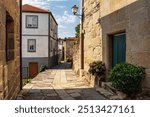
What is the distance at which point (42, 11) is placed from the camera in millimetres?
26094

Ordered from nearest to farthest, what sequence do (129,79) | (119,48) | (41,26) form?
(129,79), (119,48), (41,26)

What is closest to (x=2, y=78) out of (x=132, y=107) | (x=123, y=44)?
(x=132, y=107)

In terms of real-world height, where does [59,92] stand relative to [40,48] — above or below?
below

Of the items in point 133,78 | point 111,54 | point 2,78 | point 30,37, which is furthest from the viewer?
point 30,37

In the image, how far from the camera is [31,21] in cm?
2591

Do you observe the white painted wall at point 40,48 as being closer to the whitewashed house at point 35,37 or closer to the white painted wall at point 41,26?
the whitewashed house at point 35,37

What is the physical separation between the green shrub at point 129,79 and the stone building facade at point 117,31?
0.16 m

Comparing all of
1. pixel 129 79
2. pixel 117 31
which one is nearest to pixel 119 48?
pixel 117 31

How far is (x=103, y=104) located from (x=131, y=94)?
92.3 inches

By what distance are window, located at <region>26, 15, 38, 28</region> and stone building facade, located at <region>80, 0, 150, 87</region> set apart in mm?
14857

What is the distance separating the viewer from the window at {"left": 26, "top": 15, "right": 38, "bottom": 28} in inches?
1017

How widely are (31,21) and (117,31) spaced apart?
19369mm

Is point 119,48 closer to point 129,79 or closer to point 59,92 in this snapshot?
point 129,79

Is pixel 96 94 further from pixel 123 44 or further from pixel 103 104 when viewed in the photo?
pixel 103 104
